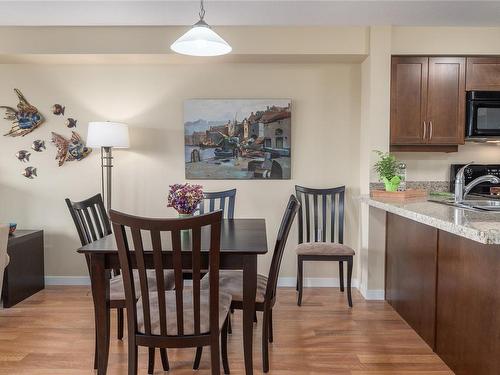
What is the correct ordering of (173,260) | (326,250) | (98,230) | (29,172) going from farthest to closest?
1. (29,172)
2. (326,250)
3. (98,230)
4. (173,260)

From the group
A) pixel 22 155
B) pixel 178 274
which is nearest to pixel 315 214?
pixel 178 274

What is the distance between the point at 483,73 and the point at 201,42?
2.63 meters

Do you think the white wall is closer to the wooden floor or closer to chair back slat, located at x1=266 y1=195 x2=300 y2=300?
the wooden floor

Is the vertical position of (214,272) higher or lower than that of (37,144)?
lower

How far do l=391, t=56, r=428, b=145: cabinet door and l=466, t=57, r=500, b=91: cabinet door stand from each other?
41 centimetres

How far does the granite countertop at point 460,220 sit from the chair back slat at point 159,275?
4.42ft

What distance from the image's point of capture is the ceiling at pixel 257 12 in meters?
2.72

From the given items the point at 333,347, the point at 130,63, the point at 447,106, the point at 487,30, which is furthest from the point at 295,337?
the point at 487,30

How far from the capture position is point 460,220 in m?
1.92

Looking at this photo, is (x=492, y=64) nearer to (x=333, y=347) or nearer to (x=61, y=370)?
(x=333, y=347)

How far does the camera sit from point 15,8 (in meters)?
2.83

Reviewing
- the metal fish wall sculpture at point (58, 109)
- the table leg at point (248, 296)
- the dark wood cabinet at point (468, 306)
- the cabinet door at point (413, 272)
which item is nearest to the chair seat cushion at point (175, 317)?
the table leg at point (248, 296)

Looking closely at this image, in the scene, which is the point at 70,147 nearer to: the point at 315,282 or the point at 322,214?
the point at 322,214

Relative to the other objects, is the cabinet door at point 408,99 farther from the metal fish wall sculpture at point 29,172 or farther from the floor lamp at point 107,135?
the metal fish wall sculpture at point 29,172
